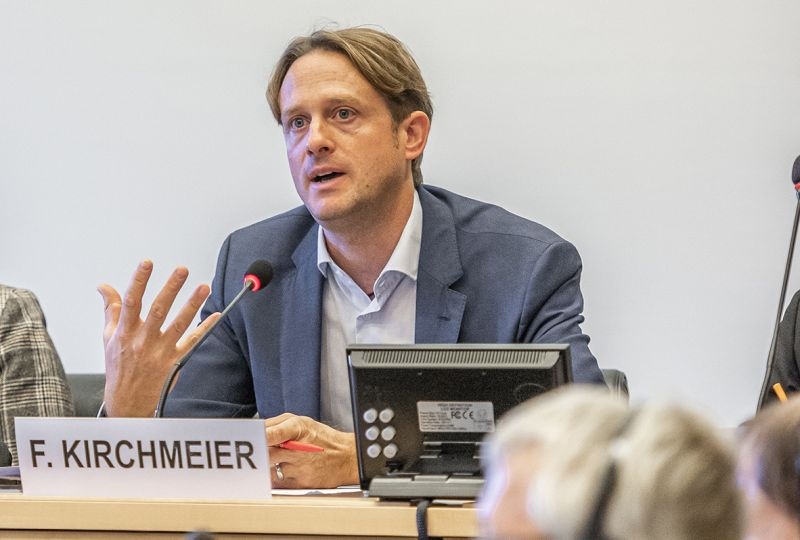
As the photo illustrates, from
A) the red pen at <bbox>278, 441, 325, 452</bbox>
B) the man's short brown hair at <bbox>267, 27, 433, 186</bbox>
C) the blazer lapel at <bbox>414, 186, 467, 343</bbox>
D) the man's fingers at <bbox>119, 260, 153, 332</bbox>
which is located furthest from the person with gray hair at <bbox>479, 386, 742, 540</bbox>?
the man's short brown hair at <bbox>267, 27, 433, 186</bbox>

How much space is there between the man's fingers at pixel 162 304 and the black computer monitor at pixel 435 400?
20.8 inches

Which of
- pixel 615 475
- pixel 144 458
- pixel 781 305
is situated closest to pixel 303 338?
pixel 144 458

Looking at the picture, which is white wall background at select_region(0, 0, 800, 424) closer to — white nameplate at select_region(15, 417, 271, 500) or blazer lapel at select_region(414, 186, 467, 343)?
blazer lapel at select_region(414, 186, 467, 343)

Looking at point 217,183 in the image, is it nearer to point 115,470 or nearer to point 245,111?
point 245,111

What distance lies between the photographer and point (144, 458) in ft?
5.28

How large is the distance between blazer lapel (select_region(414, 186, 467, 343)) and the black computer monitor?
0.60m

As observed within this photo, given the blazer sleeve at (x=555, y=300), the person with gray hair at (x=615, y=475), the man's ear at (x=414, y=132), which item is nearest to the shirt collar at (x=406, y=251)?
the man's ear at (x=414, y=132)

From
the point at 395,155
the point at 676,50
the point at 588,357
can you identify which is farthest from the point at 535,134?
the point at 588,357

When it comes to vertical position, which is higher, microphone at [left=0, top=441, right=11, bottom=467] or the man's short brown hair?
the man's short brown hair

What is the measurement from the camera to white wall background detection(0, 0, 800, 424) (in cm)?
284

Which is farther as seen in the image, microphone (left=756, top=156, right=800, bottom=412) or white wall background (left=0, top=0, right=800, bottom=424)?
white wall background (left=0, top=0, right=800, bottom=424)

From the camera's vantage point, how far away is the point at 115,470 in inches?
63.9

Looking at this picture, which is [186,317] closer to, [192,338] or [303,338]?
[192,338]

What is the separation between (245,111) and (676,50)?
113 centimetres
